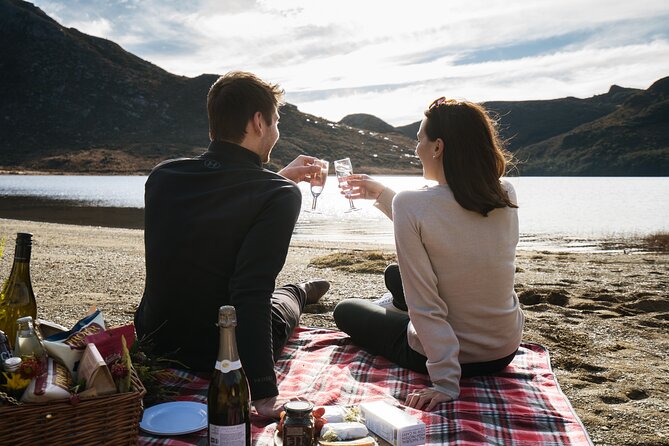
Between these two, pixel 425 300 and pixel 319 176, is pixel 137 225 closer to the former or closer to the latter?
pixel 319 176

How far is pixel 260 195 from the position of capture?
3281mm

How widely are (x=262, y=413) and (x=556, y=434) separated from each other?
169 cm

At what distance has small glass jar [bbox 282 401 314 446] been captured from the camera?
2.31 metres

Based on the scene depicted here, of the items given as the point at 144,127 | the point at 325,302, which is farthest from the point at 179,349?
the point at 144,127

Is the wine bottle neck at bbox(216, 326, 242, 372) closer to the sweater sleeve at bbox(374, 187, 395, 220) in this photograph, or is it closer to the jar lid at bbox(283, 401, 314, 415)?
the jar lid at bbox(283, 401, 314, 415)

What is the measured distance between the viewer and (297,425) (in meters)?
2.33

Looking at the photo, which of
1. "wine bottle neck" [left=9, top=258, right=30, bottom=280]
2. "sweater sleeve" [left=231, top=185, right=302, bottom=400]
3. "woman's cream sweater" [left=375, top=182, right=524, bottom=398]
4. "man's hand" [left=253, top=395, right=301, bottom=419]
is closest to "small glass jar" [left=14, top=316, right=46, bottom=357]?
"wine bottle neck" [left=9, top=258, right=30, bottom=280]

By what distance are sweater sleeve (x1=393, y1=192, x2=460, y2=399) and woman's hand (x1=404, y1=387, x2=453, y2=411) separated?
0.13ft

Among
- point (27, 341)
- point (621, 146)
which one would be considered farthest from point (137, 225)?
point (621, 146)

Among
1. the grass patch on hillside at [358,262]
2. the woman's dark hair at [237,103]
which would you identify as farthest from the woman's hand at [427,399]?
the grass patch on hillside at [358,262]

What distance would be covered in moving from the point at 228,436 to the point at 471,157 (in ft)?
6.98

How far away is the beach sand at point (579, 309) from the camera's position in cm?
420

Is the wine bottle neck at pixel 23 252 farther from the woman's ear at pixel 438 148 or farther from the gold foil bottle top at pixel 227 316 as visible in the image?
the woman's ear at pixel 438 148

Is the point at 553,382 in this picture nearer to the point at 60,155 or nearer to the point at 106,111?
the point at 60,155
